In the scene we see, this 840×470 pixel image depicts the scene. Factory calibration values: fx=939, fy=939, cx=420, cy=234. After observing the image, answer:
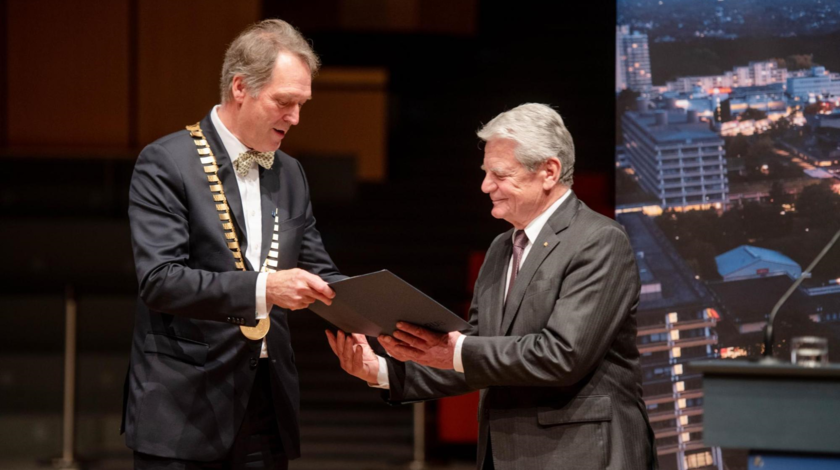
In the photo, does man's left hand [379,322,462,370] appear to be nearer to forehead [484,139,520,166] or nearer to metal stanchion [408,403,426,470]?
forehead [484,139,520,166]

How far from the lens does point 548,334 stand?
2232mm

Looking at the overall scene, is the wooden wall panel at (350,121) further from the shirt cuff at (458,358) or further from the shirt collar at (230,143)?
the shirt cuff at (458,358)

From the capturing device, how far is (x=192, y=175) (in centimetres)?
225

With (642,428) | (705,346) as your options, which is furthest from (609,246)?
(705,346)

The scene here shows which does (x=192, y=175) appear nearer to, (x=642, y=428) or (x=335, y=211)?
(x=642, y=428)

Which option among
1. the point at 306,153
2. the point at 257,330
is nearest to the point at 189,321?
the point at 257,330

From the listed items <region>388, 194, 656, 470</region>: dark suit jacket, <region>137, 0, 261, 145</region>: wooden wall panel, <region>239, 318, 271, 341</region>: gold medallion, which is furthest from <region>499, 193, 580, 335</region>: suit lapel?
<region>137, 0, 261, 145</region>: wooden wall panel

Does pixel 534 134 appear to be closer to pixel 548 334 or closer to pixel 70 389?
pixel 548 334

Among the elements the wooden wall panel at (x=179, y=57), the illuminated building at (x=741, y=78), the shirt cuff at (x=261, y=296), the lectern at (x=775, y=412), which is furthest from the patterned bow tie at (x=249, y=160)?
the wooden wall panel at (x=179, y=57)

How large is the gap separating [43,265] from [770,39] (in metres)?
5.34

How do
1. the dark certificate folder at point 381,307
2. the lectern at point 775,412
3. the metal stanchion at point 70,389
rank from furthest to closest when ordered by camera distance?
the metal stanchion at point 70,389, the dark certificate folder at point 381,307, the lectern at point 775,412

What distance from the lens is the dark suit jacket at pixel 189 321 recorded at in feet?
6.98

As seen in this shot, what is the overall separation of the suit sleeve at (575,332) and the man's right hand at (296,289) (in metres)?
0.41

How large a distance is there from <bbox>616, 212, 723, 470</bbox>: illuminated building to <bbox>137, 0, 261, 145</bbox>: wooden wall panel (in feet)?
16.0
